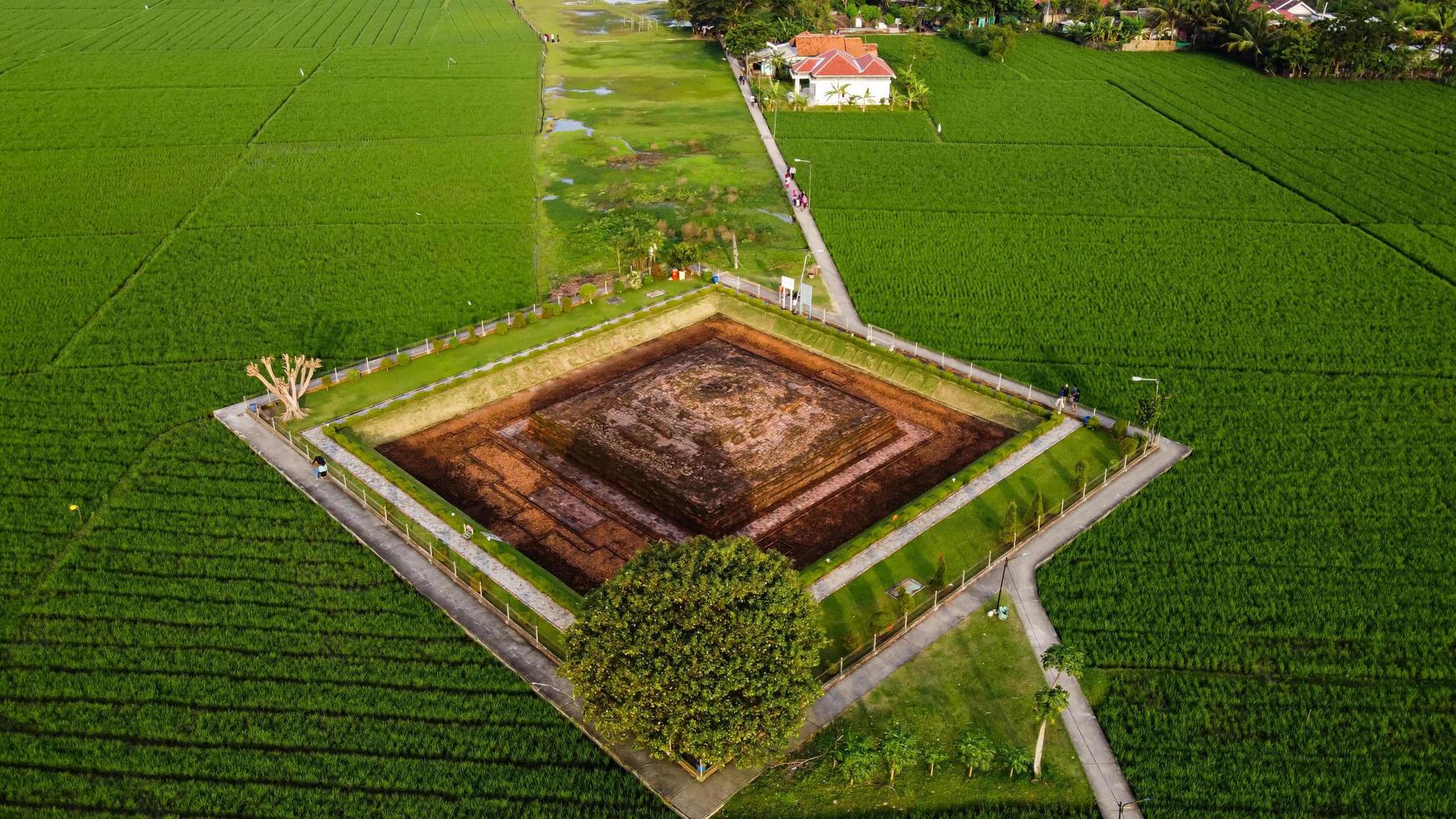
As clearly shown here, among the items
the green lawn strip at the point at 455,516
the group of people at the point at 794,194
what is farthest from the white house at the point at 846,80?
the green lawn strip at the point at 455,516

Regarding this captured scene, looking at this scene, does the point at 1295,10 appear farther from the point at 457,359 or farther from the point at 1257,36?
the point at 457,359

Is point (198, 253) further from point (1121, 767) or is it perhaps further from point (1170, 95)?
point (1170, 95)

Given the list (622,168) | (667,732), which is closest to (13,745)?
(667,732)

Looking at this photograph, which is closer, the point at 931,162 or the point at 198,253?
the point at 198,253

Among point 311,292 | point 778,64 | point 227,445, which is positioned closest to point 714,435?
point 227,445

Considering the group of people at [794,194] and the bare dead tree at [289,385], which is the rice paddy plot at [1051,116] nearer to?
the group of people at [794,194]

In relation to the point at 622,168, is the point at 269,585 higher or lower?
lower
